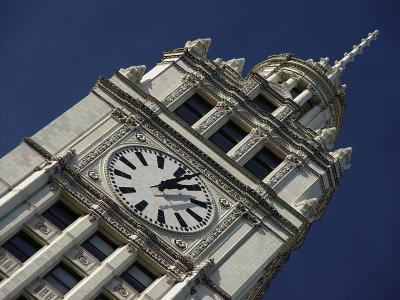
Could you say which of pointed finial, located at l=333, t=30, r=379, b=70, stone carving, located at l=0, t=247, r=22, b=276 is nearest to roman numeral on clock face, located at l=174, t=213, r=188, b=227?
stone carving, located at l=0, t=247, r=22, b=276

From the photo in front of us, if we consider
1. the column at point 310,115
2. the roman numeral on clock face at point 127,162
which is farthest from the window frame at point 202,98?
the column at point 310,115

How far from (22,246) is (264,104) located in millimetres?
17900

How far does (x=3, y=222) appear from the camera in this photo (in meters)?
51.7

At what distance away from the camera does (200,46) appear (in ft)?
212

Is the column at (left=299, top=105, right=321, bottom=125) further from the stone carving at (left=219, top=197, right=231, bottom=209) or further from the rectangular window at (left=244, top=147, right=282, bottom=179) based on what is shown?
the stone carving at (left=219, top=197, right=231, bottom=209)

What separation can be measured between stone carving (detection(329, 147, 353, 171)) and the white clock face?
862cm

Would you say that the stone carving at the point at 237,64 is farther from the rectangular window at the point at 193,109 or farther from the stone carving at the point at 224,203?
the stone carving at the point at 224,203

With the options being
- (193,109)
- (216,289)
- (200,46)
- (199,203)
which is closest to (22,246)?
(216,289)

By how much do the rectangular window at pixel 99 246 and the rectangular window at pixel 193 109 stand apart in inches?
367

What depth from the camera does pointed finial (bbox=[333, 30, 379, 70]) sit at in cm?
7144

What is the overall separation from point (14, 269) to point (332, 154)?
19395 millimetres

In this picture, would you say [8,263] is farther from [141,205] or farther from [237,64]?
[237,64]

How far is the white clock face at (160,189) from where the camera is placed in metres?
55.2

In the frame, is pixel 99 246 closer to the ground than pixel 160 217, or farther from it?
closer to the ground
